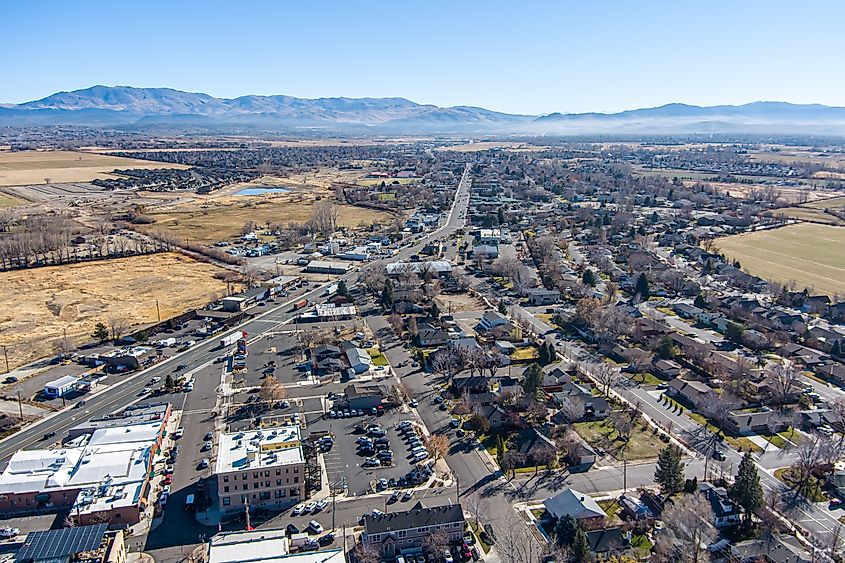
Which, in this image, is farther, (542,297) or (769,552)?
(542,297)

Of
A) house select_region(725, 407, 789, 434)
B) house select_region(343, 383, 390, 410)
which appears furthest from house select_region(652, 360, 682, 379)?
house select_region(343, 383, 390, 410)

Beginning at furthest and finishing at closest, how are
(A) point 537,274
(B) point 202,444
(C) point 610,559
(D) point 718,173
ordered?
1. (D) point 718,173
2. (A) point 537,274
3. (B) point 202,444
4. (C) point 610,559

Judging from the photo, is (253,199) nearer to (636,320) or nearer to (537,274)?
(537,274)

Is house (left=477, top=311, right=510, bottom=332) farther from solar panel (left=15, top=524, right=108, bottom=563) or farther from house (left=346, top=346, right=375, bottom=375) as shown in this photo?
solar panel (left=15, top=524, right=108, bottom=563)

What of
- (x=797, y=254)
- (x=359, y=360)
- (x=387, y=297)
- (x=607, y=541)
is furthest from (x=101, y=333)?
(x=797, y=254)

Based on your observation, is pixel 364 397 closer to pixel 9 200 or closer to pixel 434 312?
pixel 434 312

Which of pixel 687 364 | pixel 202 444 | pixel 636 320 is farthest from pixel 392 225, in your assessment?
pixel 202 444
